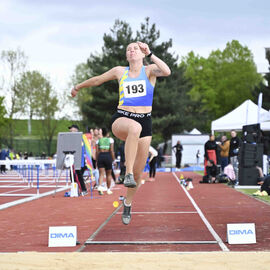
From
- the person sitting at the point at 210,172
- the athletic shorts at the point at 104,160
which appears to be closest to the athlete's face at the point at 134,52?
the athletic shorts at the point at 104,160

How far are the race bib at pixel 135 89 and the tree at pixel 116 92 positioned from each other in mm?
39437

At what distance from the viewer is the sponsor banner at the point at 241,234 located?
598cm

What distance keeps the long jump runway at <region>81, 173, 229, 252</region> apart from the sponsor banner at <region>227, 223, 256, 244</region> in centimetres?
16

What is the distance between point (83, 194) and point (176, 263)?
→ 10.3m

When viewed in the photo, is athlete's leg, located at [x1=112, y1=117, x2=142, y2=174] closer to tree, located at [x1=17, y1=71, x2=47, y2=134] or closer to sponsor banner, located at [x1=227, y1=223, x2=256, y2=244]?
sponsor banner, located at [x1=227, y1=223, x2=256, y2=244]

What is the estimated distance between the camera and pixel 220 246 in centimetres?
588

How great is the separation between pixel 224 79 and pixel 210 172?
2051 inches

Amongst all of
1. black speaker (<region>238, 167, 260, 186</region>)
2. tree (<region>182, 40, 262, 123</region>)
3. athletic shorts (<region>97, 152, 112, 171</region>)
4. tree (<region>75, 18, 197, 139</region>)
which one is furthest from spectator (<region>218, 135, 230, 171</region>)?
tree (<region>182, 40, 262, 123</region>)

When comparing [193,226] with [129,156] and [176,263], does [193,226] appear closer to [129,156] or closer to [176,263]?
[129,156]

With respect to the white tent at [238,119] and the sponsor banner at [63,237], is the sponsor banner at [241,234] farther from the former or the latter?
the white tent at [238,119]

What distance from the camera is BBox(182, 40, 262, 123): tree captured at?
232 ft

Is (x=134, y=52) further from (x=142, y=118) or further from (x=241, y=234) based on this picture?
(x=241, y=234)

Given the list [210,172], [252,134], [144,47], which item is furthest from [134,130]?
[210,172]

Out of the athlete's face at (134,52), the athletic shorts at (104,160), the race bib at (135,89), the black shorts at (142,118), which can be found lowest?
the athletic shorts at (104,160)
